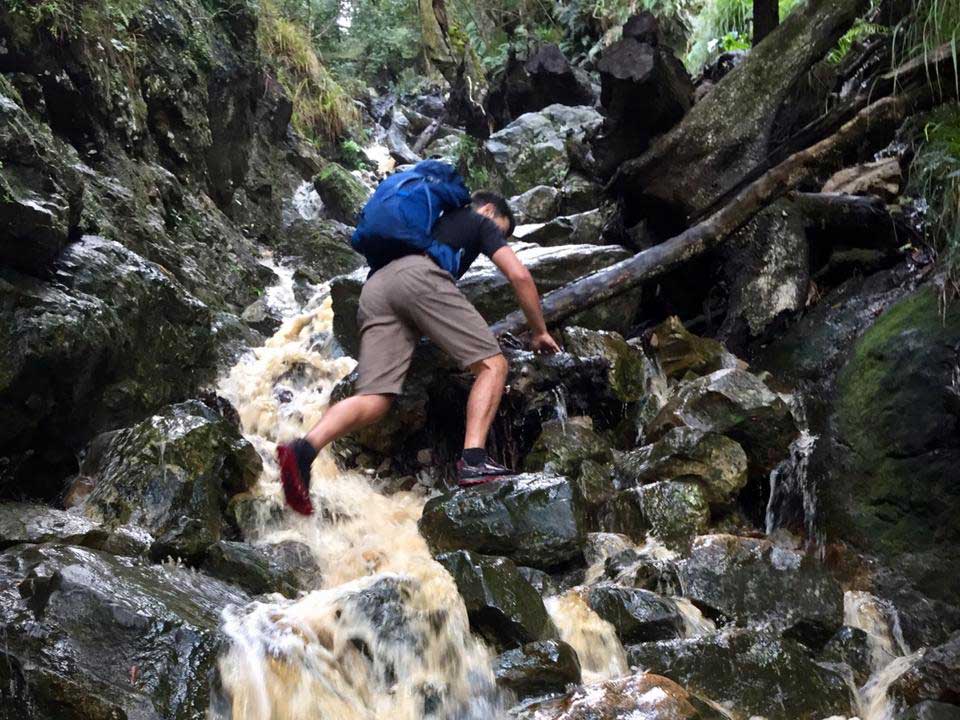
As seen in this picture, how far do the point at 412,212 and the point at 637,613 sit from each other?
253cm

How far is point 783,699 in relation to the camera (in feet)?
11.4

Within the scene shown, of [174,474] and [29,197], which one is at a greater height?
[29,197]

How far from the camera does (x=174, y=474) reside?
4930 millimetres

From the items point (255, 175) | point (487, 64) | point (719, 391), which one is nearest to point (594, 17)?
point (487, 64)

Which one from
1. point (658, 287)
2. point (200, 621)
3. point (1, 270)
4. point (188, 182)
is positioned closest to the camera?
point (200, 621)

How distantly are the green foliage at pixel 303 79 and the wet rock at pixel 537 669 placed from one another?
44.0 feet

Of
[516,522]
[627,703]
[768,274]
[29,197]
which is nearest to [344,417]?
[516,522]

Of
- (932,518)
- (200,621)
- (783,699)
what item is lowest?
(783,699)

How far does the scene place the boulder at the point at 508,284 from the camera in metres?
6.74

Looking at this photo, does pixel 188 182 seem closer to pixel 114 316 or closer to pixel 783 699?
pixel 114 316

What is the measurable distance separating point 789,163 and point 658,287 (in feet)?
6.25

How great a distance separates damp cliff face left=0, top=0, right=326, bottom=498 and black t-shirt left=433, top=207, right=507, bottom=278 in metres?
2.73

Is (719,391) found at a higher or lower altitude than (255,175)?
lower

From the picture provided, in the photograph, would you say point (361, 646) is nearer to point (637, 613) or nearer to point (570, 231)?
point (637, 613)
